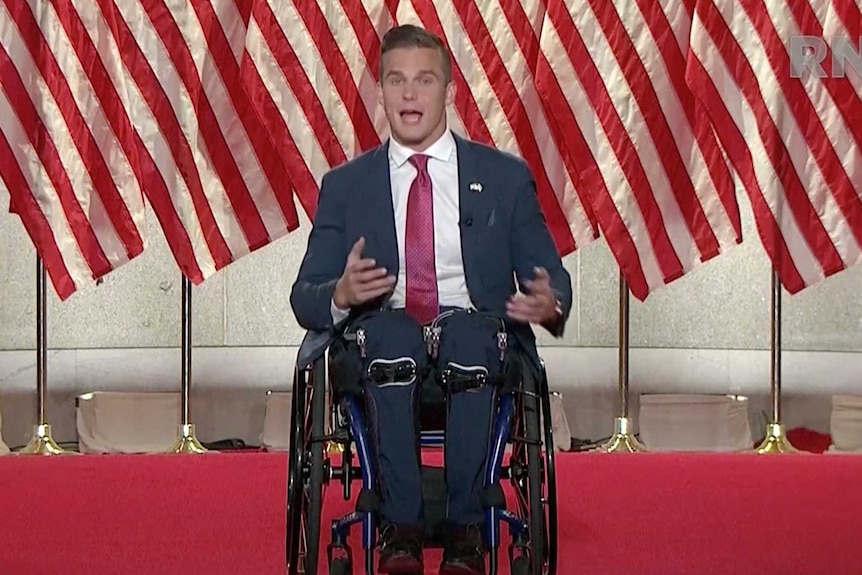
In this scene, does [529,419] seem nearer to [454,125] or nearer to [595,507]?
[595,507]

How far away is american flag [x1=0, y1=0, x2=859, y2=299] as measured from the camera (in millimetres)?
5574

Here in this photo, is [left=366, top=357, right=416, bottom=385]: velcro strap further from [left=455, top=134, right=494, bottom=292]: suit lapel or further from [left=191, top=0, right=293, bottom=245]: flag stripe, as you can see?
[left=191, top=0, right=293, bottom=245]: flag stripe

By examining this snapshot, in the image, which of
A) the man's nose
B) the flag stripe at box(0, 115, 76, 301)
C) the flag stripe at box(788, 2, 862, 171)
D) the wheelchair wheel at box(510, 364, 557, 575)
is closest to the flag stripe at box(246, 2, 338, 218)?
the flag stripe at box(0, 115, 76, 301)

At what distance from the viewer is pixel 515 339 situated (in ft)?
10.6

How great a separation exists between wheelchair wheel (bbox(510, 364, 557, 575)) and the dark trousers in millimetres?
90

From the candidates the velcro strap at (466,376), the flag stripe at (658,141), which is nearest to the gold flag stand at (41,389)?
the flag stripe at (658,141)

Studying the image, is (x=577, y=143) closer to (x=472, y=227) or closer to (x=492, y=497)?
(x=472, y=227)

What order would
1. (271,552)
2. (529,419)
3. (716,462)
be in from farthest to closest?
(716,462)
(271,552)
(529,419)

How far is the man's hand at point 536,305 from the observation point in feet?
10.2

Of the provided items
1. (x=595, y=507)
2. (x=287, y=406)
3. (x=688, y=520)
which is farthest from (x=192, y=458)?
(x=688, y=520)

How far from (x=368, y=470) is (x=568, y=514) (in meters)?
1.28

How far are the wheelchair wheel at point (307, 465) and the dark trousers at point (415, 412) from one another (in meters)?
0.12

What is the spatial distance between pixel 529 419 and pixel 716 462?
7.52 feet

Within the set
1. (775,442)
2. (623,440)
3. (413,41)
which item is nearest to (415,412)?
(413,41)
